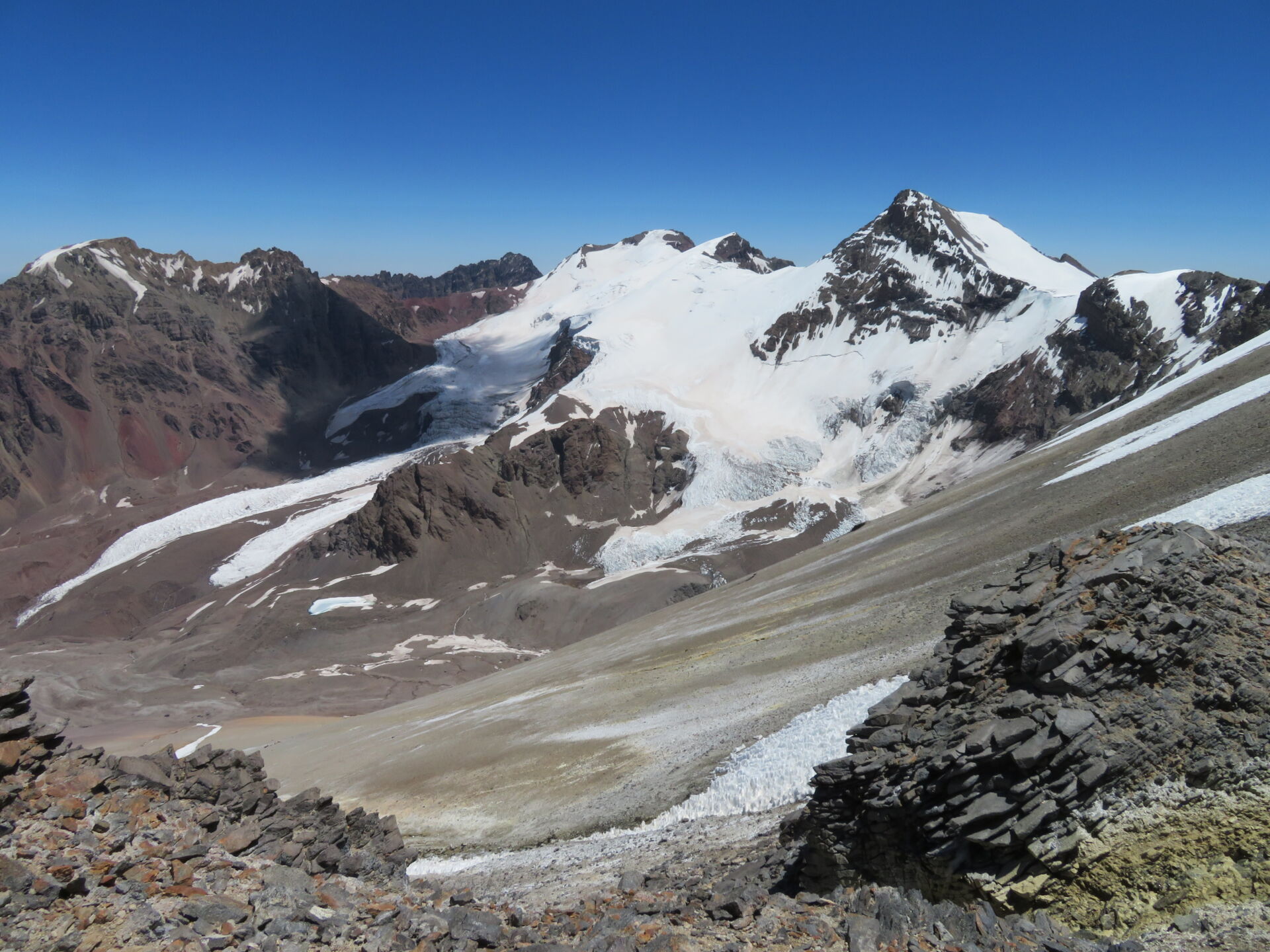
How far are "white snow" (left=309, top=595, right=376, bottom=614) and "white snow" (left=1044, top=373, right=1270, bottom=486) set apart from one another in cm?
8720

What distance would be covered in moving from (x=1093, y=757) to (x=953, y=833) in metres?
2.54

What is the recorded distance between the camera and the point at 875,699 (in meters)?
23.8

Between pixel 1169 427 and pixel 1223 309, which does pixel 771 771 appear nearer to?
pixel 1169 427

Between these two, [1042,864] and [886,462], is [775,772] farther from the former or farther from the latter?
[886,462]

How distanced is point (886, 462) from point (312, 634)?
9108 cm

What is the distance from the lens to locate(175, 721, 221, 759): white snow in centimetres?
6550

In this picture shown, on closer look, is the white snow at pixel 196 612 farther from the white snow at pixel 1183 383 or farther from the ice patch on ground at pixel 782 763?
the ice patch on ground at pixel 782 763

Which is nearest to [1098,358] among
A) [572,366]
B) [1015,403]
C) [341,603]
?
[1015,403]

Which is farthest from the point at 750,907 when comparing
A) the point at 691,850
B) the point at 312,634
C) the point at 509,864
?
the point at 312,634

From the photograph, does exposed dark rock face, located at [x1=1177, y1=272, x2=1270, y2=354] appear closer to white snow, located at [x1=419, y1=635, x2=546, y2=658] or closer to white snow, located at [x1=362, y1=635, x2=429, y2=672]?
white snow, located at [x1=419, y1=635, x2=546, y2=658]

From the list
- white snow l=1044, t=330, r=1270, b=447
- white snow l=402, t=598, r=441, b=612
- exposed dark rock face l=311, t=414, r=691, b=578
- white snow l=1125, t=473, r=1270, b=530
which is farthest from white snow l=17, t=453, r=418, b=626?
white snow l=1125, t=473, r=1270, b=530

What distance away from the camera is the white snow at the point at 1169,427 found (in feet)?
134

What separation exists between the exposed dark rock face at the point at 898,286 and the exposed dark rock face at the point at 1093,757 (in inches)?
5793

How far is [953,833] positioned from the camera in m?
13.5
